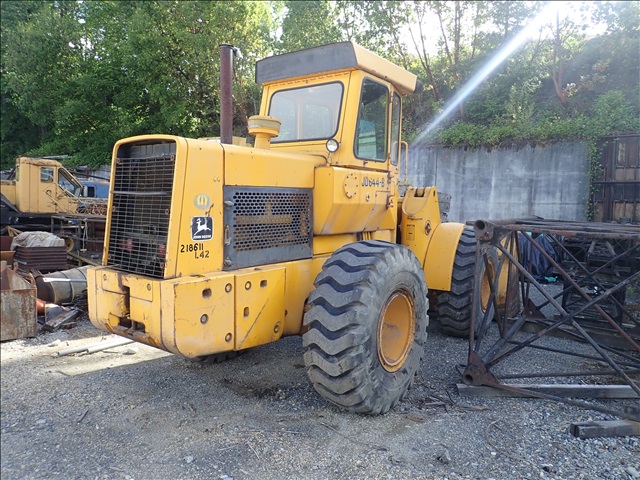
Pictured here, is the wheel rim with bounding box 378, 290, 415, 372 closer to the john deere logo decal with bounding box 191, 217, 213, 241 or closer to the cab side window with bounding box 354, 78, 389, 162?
the cab side window with bounding box 354, 78, 389, 162

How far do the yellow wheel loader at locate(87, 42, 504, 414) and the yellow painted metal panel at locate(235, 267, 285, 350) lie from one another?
0.01 meters

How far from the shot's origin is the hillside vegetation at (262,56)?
14.6 metres

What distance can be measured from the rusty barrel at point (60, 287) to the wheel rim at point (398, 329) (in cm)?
561

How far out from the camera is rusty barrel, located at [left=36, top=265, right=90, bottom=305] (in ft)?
24.3

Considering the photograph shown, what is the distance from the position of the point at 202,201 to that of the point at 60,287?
5406mm

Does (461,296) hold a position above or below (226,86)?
below

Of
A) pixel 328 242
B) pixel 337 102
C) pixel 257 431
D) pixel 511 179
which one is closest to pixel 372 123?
pixel 337 102

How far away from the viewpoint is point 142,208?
3.54 meters

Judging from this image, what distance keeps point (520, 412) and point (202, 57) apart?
15.8 meters

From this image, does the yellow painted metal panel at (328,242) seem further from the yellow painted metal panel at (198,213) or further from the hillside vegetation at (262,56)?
the hillside vegetation at (262,56)

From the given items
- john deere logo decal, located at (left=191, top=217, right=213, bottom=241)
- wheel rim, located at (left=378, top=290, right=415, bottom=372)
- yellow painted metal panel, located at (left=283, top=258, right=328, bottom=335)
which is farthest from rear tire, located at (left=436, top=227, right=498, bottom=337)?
john deere logo decal, located at (left=191, top=217, right=213, bottom=241)

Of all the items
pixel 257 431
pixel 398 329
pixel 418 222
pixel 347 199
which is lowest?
pixel 257 431

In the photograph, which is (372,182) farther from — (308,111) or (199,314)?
(199,314)

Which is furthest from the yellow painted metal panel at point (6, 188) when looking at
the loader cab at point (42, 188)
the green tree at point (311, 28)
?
the green tree at point (311, 28)
